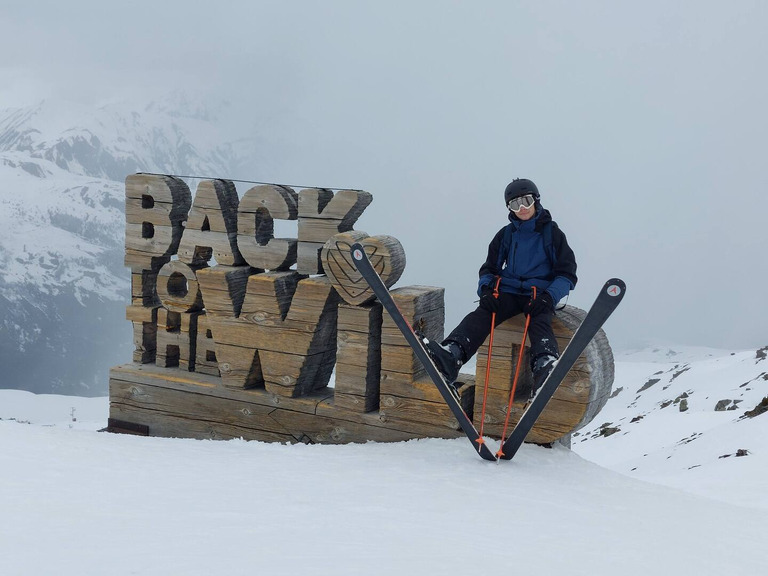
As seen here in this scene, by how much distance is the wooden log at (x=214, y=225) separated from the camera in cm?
491

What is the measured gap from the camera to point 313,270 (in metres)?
4.68

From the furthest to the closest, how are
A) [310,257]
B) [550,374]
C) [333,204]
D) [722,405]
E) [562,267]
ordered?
[722,405] < [310,257] < [333,204] < [562,267] < [550,374]

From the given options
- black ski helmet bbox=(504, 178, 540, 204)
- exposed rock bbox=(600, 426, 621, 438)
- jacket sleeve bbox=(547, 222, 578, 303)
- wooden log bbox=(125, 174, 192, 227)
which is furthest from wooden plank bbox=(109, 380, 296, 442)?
exposed rock bbox=(600, 426, 621, 438)

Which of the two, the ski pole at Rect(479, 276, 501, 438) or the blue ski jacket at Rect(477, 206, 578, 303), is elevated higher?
the blue ski jacket at Rect(477, 206, 578, 303)

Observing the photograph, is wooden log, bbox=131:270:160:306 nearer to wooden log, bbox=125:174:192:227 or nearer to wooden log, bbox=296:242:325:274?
wooden log, bbox=125:174:192:227

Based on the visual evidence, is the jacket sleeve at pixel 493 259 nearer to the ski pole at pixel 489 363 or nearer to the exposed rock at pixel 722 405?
the ski pole at pixel 489 363

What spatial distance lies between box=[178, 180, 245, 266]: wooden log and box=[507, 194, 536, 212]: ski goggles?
2.04 meters

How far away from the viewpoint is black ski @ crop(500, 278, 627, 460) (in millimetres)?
3477

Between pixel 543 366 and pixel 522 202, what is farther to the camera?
pixel 522 202

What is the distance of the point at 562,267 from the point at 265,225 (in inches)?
83.3

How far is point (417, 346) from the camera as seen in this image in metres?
3.87

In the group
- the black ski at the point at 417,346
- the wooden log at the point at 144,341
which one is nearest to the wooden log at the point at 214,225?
the wooden log at the point at 144,341

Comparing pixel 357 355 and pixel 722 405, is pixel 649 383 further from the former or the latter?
pixel 357 355

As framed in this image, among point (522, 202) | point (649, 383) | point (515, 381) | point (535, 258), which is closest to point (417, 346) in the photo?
point (515, 381)
